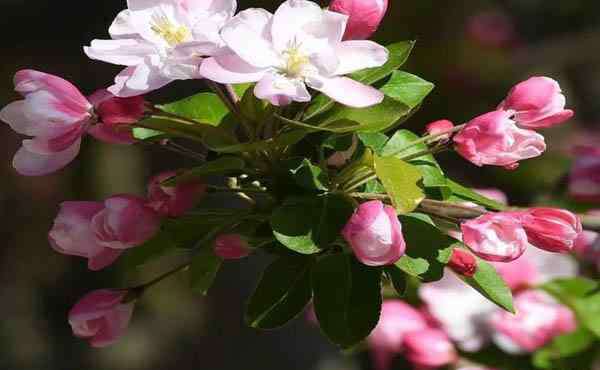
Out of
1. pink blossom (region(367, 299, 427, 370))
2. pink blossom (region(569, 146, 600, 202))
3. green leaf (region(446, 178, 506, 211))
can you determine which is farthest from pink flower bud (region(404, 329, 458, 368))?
green leaf (region(446, 178, 506, 211))

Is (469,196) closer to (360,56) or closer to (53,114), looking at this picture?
(360,56)

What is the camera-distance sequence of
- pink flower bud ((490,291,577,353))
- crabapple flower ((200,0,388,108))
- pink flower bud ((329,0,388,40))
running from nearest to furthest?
crabapple flower ((200,0,388,108)) → pink flower bud ((329,0,388,40)) → pink flower bud ((490,291,577,353))

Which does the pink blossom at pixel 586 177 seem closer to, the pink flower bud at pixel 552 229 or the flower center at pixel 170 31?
the pink flower bud at pixel 552 229

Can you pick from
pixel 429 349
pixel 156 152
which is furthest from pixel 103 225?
pixel 156 152

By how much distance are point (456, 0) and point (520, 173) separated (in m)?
1.90

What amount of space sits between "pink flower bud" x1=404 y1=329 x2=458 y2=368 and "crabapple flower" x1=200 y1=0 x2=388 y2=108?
0.78 metres

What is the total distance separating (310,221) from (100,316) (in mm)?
249

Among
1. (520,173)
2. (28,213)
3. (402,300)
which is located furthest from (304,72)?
(28,213)

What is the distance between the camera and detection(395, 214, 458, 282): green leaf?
0.91 m

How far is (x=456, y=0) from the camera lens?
4109mm

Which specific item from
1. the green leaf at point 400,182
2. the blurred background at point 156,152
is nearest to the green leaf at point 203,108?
the green leaf at point 400,182

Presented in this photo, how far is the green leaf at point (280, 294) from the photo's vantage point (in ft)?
3.18

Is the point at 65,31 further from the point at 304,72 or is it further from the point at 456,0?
the point at 304,72

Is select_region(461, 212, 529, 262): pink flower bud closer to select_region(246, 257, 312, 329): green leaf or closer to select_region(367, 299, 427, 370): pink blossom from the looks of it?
select_region(246, 257, 312, 329): green leaf
